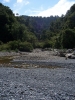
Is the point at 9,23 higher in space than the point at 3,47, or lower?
higher

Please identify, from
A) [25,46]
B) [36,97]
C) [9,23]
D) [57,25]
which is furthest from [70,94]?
[57,25]

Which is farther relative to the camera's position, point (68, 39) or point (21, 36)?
point (21, 36)

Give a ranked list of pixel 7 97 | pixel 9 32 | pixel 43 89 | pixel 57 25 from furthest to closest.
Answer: pixel 57 25, pixel 9 32, pixel 43 89, pixel 7 97

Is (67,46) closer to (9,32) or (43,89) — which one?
(9,32)

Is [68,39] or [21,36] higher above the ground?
[21,36]

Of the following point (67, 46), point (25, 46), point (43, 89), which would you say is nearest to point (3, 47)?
point (25, 46)

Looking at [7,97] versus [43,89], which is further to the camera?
[43,89]

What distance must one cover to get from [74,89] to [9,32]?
70.4m

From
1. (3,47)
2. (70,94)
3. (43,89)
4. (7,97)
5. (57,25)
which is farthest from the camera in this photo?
(57,25)

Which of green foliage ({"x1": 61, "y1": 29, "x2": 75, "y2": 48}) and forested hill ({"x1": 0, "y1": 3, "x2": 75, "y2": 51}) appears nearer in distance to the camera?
forested hill ({"x1": 0, "y1": 3, "x2": 75, "y2": 51})

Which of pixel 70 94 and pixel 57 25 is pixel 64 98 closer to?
pixel 70 94

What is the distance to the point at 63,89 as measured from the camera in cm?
1280

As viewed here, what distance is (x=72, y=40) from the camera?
64.6 meters

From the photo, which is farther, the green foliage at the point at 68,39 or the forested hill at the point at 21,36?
the green foliage at the point at 68,39
